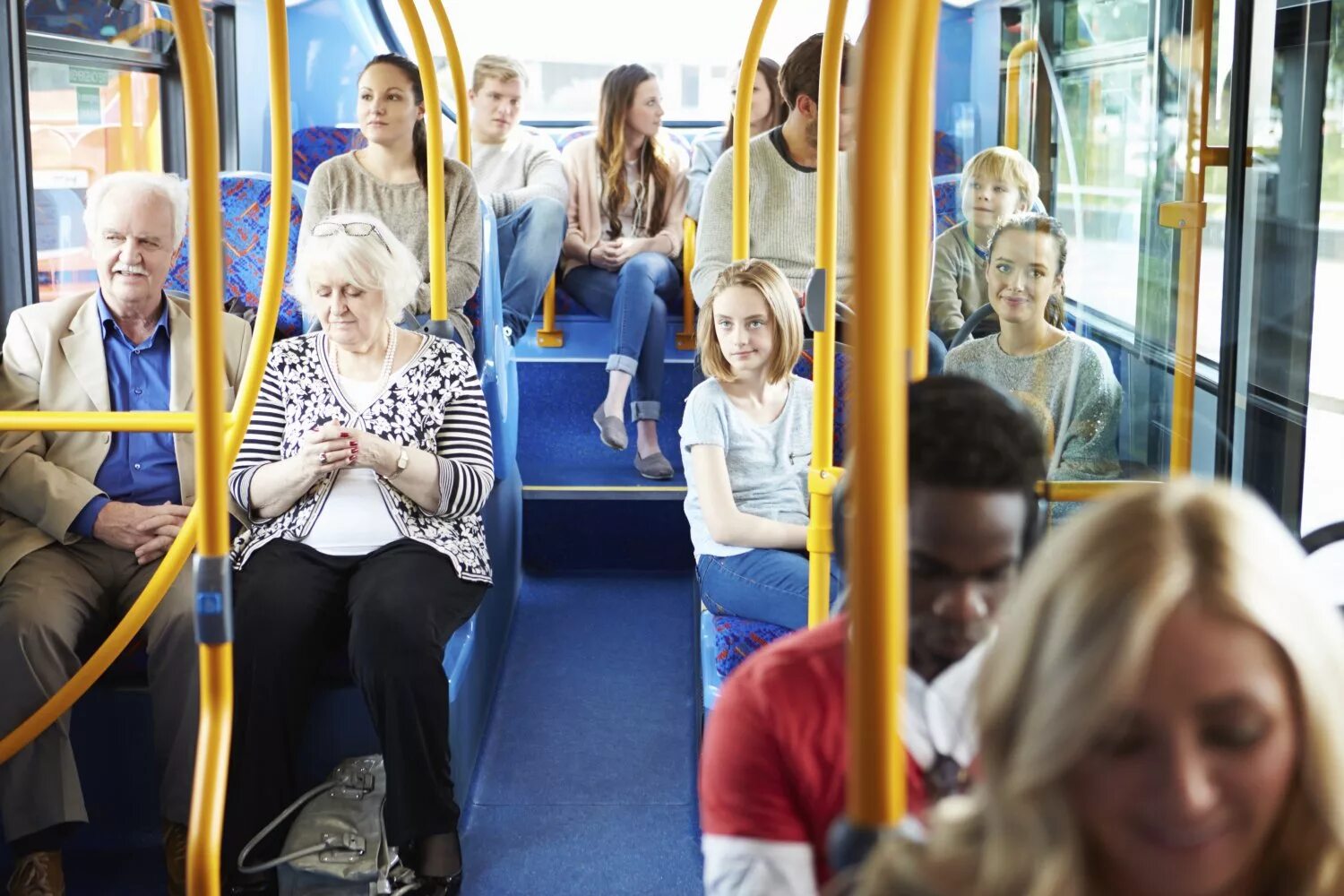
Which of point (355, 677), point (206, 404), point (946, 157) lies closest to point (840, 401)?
point (355, 677)

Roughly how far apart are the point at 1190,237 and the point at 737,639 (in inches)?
52.1

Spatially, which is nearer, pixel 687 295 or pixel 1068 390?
pixel 1068 390

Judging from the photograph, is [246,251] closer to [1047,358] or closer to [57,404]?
[57,404]

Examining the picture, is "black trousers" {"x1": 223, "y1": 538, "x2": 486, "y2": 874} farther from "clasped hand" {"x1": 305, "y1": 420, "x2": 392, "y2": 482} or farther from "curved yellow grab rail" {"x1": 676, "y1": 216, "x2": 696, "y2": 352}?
"curved yellow grab rail" {"x1": 676, "y1": 216, "x2": 696, "y2": 352}

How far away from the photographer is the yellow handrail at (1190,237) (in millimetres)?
2613

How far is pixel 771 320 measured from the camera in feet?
10.9

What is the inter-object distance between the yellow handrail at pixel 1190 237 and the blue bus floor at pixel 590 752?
1.38 metres

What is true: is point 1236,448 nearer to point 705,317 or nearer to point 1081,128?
point 1081,128

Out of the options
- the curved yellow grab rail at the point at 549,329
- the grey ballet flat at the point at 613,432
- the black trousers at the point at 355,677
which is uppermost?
the curved yellow grab rail at the point at 549,329

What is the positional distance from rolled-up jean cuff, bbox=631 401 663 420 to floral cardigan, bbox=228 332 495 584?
6.27 ft

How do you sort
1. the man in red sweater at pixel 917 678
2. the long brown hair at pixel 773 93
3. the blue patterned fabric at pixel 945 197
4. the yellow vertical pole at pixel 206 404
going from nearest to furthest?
the man in red sweater at pixel 917 678, the yellow vertical pole at pixel 206 404, the blue patterned fabric at pixel 945 197, the long brown hair at pixel 773 93

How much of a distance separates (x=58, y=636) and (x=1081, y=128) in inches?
92.7

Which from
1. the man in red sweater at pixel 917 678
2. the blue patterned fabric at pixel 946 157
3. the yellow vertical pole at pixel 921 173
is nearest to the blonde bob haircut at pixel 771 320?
the yellow vertical pole at pixel 921 173

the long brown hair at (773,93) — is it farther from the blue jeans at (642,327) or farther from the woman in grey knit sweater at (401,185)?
the woman in grey knit sweater at (401,185)
